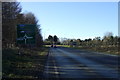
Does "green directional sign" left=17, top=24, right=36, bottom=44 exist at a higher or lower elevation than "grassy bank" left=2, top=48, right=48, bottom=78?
higher

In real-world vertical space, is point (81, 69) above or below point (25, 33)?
below

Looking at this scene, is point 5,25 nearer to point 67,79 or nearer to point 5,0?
point 5,0

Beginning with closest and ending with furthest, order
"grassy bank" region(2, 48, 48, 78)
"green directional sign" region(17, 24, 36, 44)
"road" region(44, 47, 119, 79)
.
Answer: "grassy bank" region(2, 48, 48, 78) < "road" region(44, 47, 119, 79) < "green directional sign" region(17, 24, 36, 44)

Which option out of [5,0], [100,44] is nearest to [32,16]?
[5,0]

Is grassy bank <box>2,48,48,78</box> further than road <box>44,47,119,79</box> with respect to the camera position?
No

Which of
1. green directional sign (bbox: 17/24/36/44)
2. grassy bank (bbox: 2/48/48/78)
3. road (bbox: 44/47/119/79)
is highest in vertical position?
green directional sign (bbox: 17/24/36/44)

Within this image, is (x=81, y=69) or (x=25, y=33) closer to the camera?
(x=81, y=69)

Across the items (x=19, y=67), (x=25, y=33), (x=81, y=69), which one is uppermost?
(x=25, y=33)

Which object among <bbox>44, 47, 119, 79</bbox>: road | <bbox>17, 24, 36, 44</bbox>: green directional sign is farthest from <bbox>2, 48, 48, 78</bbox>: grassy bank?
<bbox>17, 24, 36, 44</bbox>: green directional sign

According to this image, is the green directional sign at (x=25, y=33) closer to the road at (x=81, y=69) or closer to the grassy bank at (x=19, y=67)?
the road at (x=81, y=69)

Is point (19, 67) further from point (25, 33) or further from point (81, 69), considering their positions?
point (25, 33)

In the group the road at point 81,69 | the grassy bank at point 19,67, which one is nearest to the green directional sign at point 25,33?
the road at point 81,69

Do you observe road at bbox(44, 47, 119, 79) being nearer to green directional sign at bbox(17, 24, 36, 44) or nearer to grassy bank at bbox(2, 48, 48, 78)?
grassy bank at bbox(2, 48, 48, 78)

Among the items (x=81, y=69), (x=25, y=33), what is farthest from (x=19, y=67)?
(x=25, y=33)
